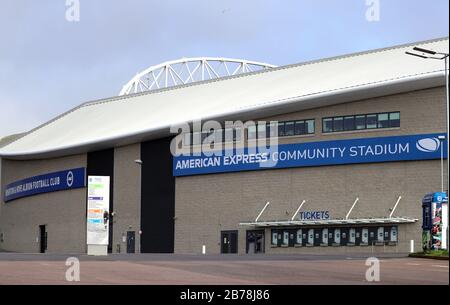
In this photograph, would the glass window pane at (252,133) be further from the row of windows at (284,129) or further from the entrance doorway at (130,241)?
the entrance doorway at (130,241)

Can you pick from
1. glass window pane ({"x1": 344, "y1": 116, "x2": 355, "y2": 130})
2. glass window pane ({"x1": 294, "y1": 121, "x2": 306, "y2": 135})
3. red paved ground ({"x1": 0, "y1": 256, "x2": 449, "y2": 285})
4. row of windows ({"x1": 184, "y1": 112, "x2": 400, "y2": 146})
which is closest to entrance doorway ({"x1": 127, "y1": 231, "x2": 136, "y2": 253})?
row of windows ({"x1": 184, "y1": 112, "x2": 400, "y2": 146})

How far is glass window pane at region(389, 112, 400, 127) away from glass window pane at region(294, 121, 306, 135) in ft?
22.6

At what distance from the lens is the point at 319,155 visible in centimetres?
6156

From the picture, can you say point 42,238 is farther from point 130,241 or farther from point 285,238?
point 285,238

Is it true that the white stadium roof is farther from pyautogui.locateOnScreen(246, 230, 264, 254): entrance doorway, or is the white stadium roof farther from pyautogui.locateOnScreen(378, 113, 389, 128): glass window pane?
pyautogui.locateOnScreen(246, 230, 264, 254): entrance doorway

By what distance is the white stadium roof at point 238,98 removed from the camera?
5938 centimetres

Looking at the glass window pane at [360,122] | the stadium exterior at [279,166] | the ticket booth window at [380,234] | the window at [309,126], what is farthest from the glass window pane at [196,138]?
the ticket booth window at [380,234]

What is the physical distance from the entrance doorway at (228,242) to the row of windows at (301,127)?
732 cm

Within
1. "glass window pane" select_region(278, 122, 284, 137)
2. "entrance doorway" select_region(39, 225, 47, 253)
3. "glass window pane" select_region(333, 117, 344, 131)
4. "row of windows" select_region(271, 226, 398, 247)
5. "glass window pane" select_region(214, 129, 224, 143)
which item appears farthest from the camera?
"entrance doorway" select_region(39, 225, 47, 253)

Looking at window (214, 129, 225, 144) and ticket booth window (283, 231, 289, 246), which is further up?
window (214, 129, 225, 144)

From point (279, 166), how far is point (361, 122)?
7.09m

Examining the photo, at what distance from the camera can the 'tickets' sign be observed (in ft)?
155
